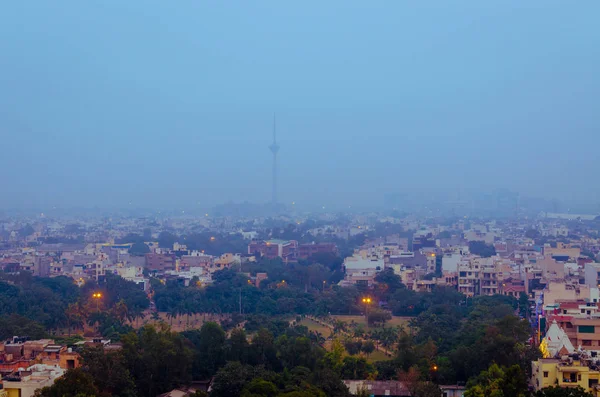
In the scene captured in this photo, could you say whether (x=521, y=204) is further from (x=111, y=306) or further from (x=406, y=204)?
(x=111, y=306)

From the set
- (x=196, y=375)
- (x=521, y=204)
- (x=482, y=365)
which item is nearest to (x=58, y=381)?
(x=196, y=375)

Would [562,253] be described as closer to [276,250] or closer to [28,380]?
[276,250]

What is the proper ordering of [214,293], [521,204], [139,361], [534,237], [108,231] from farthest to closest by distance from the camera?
1. [521,204]
2. [108,231]
3. [534,237]
4. [214,293]
5. [139,361]

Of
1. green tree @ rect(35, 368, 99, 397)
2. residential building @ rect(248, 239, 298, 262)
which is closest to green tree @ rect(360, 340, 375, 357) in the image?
green tree @ rect(35, 368, 99, 397)

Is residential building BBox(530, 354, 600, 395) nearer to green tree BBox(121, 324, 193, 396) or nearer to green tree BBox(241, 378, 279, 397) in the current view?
green tree BBox(241, 378, 279, 397)

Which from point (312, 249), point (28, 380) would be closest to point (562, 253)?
point (312, 249)

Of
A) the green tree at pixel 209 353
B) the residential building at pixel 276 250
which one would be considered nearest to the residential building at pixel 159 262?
the residential building at pixel 276 250

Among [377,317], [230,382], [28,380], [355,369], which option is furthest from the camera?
[377,317]

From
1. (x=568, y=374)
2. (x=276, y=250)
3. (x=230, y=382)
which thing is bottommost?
(x=276, y=250)
